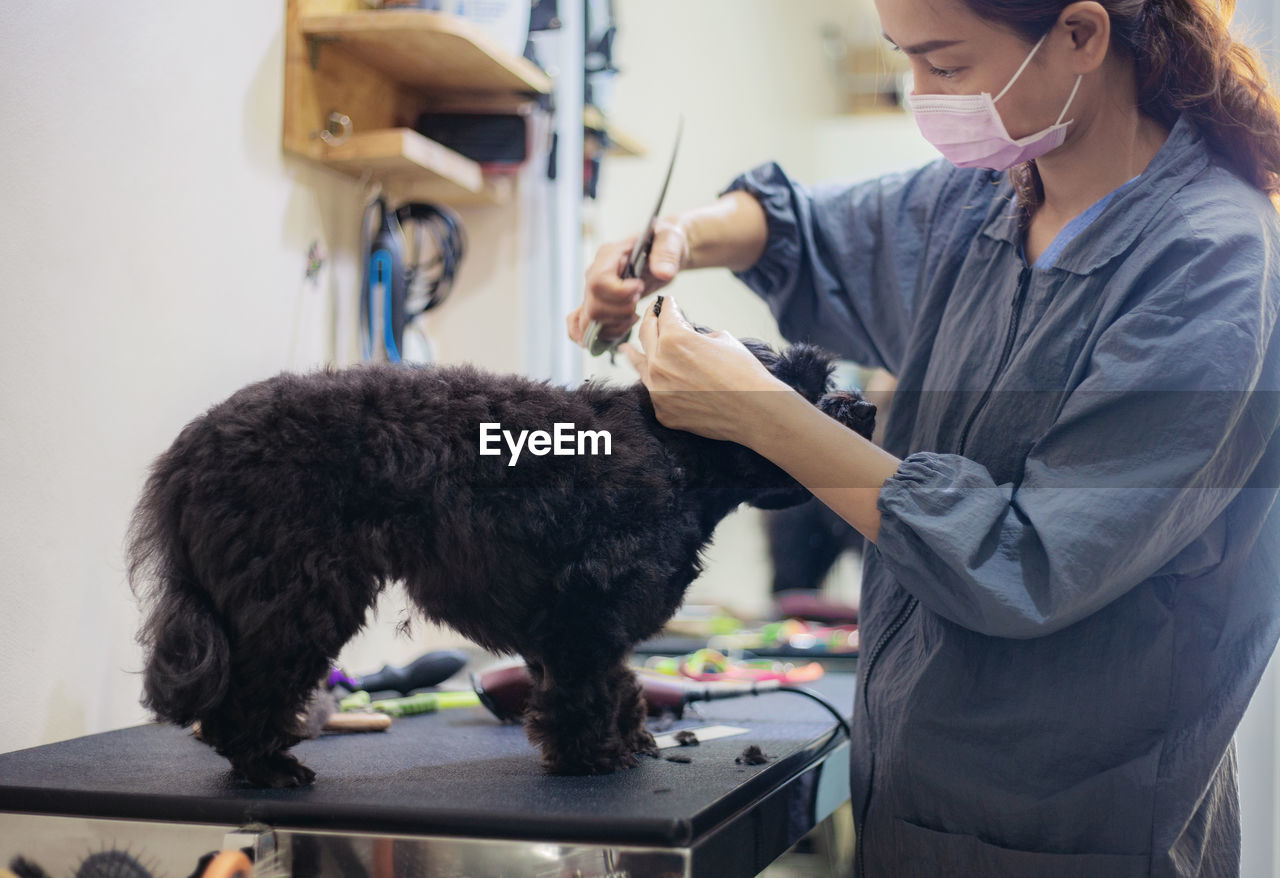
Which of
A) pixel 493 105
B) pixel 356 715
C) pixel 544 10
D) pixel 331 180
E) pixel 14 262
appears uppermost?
pixel 544 10

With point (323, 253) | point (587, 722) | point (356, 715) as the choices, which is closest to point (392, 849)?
point (587, 722)

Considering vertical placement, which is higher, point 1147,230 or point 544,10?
point 544,10

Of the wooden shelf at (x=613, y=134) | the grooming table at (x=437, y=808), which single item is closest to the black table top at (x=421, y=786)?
the grooming table at (x=437, y=808)

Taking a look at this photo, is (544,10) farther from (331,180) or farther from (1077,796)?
(1077,796)

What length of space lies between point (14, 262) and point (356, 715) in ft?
1.91

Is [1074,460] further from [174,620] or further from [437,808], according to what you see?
[174,620]

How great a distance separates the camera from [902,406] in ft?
3.85

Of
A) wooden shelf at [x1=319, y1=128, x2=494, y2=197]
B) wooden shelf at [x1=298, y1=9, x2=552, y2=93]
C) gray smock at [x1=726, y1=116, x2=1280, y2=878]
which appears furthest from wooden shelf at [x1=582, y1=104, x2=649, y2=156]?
gray smock at [x1=726, y1=116, x2=1280, y2=878]

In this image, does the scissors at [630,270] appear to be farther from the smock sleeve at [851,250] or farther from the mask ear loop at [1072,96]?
the mask ear loop at [1072,96]

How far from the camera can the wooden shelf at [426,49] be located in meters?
1.48

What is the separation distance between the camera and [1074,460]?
838 mm

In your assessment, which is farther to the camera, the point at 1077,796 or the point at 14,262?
the point at 14,262

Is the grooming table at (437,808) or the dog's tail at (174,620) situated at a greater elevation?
the dog's tail at (174,620)

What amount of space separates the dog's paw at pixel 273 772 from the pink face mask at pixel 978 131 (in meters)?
0.82
